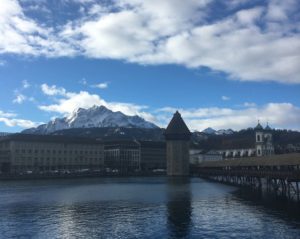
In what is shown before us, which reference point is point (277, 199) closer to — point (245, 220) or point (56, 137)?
point (245, 220)

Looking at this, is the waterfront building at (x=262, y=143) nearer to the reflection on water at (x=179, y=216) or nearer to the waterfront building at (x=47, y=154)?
the waterfront building at (x=47, y=154)

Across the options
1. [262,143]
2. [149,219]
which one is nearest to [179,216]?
[149,219]

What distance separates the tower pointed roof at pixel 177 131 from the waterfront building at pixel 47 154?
132 ft

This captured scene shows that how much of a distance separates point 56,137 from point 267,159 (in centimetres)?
12595

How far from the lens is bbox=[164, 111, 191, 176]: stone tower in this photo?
166 meters

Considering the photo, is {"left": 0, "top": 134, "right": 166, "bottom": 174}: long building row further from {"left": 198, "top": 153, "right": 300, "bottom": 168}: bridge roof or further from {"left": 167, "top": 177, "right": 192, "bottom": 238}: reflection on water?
{"left": 167, "top": 177, "right": 192, "bottom": 238}: reflection on water

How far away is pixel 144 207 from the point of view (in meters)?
54.0

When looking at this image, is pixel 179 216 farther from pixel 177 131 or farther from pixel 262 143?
pixel 262 143

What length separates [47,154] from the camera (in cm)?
17975

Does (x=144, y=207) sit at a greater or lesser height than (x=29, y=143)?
lesser

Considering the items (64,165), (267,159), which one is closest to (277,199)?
(267,159)

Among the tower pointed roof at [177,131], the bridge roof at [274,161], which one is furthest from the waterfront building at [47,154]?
the bridge roof at [274,161]

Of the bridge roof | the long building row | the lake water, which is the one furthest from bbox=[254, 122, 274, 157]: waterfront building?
the lake water

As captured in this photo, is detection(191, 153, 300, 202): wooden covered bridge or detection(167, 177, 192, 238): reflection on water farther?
detection(191, 153, 300, 202): wooden covered bridge
